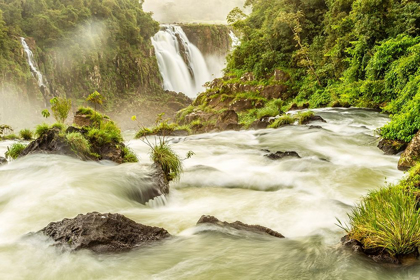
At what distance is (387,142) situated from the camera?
10156 mm

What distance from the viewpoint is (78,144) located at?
921 centimetres

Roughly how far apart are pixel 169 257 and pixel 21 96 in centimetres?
4786

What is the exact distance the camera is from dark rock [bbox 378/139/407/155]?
9.55 metres

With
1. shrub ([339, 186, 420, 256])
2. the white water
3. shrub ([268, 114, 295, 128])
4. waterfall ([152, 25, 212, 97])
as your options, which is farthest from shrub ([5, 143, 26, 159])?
waterfall ([152, 25, 212, 97])

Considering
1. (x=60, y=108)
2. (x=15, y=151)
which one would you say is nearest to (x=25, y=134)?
(x=60, y=108)

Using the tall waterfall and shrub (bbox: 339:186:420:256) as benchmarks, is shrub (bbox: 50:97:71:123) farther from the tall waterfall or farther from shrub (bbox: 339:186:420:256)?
the tall waterfall

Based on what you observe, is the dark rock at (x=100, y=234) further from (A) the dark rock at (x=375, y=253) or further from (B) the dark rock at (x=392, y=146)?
(B) the dark rock at (x=392, y=146)

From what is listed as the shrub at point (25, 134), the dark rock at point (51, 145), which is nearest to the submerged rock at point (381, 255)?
the dark rock at point (51, 145)

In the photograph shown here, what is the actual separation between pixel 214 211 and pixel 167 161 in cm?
255

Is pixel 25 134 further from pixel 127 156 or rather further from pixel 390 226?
pixel 390 226

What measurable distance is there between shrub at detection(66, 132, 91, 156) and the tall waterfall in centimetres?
4349

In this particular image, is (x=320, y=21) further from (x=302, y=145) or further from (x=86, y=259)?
(x=86, y=259)

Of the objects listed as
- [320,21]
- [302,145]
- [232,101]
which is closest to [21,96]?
[232,101]

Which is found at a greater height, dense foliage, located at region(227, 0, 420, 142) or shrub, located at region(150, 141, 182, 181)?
dense foliage, located at region(227, 0, 420, 142)
